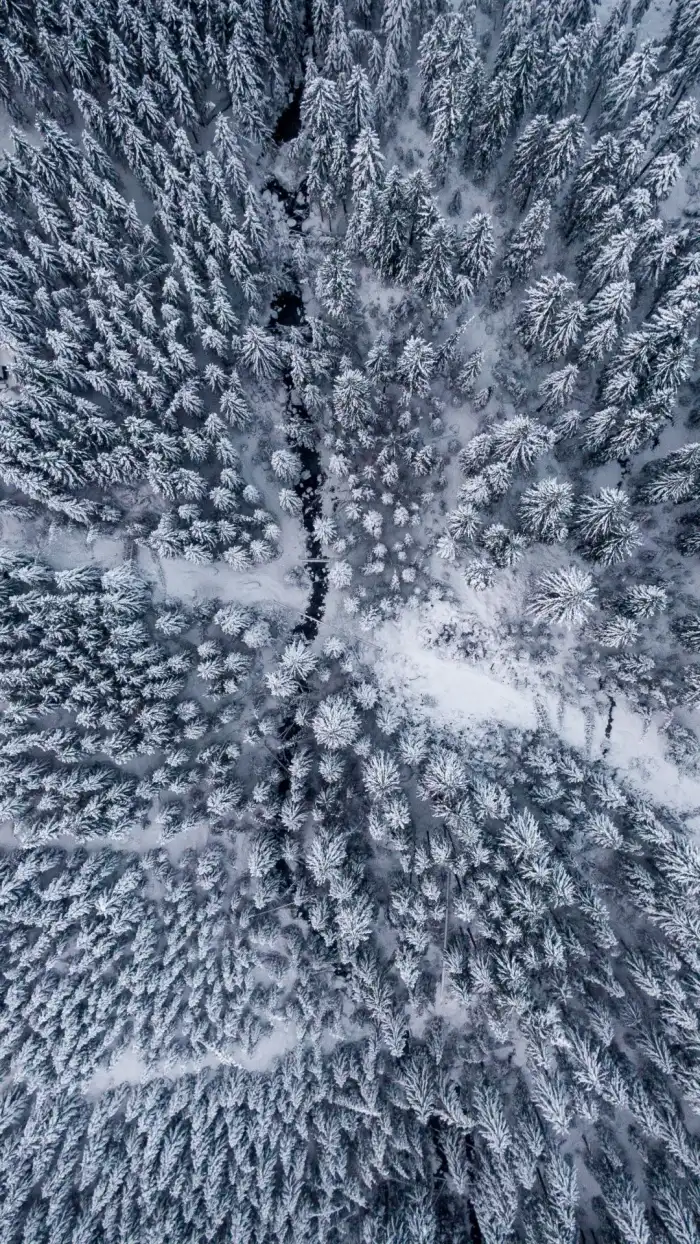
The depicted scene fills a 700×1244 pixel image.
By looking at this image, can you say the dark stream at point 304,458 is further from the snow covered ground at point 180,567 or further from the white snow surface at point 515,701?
the white snow surface at point 515,701

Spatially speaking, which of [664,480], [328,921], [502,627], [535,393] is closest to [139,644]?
[328,921]

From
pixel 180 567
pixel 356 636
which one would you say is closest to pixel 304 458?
pixel 180 567

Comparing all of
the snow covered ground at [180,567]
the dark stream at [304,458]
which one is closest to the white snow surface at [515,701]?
the dark stream at [304,458]

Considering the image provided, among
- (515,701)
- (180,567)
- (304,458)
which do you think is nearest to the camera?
(515,701)

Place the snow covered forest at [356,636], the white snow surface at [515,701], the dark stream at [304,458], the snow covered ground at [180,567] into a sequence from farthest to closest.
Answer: the dark stream at [304,458]
the snow covered ground at [180,567]
the white snow surface at [515,701]
the snow covered forest at [356,636]

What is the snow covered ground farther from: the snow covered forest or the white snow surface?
the white snow surface

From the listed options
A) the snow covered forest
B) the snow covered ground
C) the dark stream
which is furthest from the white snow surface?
the snow covered ground

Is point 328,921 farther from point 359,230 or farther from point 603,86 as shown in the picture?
point 603,86

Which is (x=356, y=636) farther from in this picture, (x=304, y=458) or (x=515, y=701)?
(x=304, y=458)
